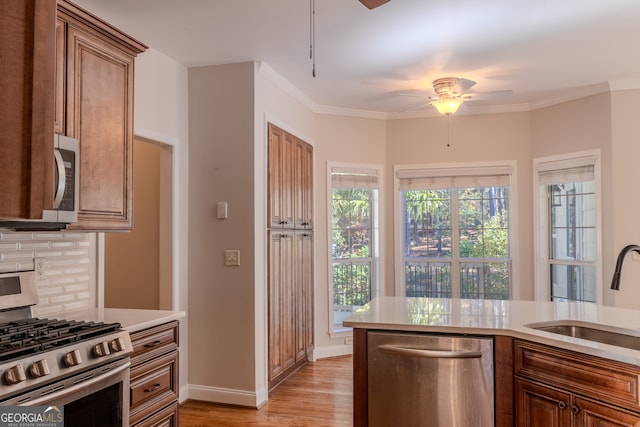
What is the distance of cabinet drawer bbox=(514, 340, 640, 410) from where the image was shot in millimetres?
1674

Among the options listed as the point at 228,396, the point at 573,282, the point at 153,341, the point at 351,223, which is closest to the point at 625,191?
the point at 573,282

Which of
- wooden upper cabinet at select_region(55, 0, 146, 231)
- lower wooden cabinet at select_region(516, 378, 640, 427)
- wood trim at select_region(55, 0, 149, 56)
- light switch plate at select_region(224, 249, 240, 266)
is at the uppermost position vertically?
wood trim at select_region(55, 0, 149, 56)

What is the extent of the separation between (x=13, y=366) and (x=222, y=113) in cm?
244

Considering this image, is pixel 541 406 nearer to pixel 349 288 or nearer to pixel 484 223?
pixel 349 288

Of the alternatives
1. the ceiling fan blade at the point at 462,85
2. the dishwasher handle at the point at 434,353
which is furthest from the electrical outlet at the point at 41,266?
the ceiling fan blade at the point at 462,85

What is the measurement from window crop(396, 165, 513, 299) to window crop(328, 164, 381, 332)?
0.34m

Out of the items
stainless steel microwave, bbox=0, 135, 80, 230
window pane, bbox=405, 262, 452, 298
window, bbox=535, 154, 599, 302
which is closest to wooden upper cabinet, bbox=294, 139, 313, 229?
window pane, bbox=405, 262, 452, 298

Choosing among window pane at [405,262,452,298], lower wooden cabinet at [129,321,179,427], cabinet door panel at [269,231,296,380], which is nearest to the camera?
lower wooden cabinet at [129,321,179,427]

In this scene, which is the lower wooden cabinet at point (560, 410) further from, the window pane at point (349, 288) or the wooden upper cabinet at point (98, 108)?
the window pane at point (349, 288)

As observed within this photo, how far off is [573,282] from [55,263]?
4.57m

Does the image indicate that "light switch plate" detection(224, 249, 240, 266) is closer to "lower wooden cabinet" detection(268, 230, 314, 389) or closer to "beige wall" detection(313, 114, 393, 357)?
"lower wooden cabinet" detection(268, 230, 314, 389)

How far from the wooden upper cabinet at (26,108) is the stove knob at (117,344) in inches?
60.4

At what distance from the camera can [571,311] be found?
245 cm

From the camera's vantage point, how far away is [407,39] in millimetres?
3184
